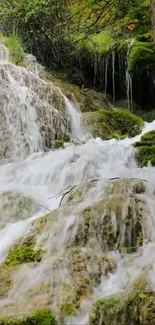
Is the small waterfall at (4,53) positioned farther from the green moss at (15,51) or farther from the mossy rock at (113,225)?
the mossy rock at (113,225)

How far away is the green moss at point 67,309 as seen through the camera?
10.1 feet

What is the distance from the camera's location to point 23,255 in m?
4.19

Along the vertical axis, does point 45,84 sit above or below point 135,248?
above

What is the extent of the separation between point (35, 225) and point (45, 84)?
6.63 meters

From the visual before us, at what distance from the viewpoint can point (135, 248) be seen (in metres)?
4.07

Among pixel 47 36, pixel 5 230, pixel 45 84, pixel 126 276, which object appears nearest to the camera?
pixel 126 276

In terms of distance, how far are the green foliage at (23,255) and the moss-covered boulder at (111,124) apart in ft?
19.9

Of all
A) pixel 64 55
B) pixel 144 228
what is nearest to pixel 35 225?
pixel 144 228

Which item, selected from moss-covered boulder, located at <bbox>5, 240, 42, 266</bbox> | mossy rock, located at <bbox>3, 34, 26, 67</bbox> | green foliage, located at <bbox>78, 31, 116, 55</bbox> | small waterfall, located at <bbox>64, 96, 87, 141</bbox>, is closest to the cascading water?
small waterfall, located at <bbox>64, 96, 87, 141</bbox>

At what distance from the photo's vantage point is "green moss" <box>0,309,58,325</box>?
9.71 ft

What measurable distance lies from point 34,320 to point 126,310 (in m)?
0.67

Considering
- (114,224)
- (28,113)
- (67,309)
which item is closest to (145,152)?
(28,113)

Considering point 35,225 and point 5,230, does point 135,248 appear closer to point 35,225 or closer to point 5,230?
point 35,225

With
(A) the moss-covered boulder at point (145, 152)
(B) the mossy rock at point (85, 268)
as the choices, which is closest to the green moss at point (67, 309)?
(B) the mossy rock at point (85, 268)
